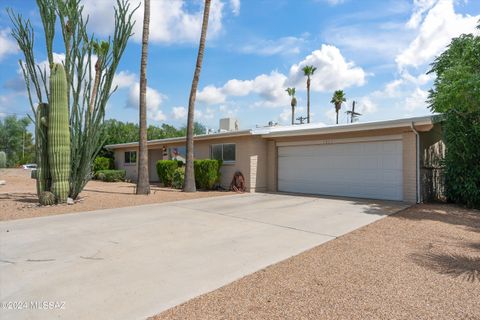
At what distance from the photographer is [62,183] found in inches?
Result: 396

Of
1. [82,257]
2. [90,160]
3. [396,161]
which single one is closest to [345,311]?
[82,257]

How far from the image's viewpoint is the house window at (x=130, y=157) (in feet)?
75.5

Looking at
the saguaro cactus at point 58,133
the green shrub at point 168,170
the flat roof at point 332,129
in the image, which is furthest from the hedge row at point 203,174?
the saguaro cactus at point 58,133

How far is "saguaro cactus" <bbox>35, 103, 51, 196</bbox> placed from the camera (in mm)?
9961

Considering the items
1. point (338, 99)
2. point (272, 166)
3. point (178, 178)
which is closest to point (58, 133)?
point (178, 178)

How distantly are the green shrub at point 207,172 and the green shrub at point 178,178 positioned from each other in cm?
89

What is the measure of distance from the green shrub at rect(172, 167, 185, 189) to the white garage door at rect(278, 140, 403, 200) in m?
4.64

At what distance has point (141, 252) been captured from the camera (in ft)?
17.2

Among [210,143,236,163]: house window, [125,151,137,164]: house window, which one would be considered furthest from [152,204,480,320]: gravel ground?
[125,151,137,164]: house window

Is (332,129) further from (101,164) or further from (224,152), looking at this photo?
(101,164)

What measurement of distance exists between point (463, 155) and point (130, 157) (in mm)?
19948

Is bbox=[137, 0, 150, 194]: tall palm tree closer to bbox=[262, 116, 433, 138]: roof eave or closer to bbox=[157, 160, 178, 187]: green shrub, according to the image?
bbox=[157, 160, 178, 187]: green shrub

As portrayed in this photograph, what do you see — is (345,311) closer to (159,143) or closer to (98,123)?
(98,123)

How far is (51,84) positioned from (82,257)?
7.10 meters
